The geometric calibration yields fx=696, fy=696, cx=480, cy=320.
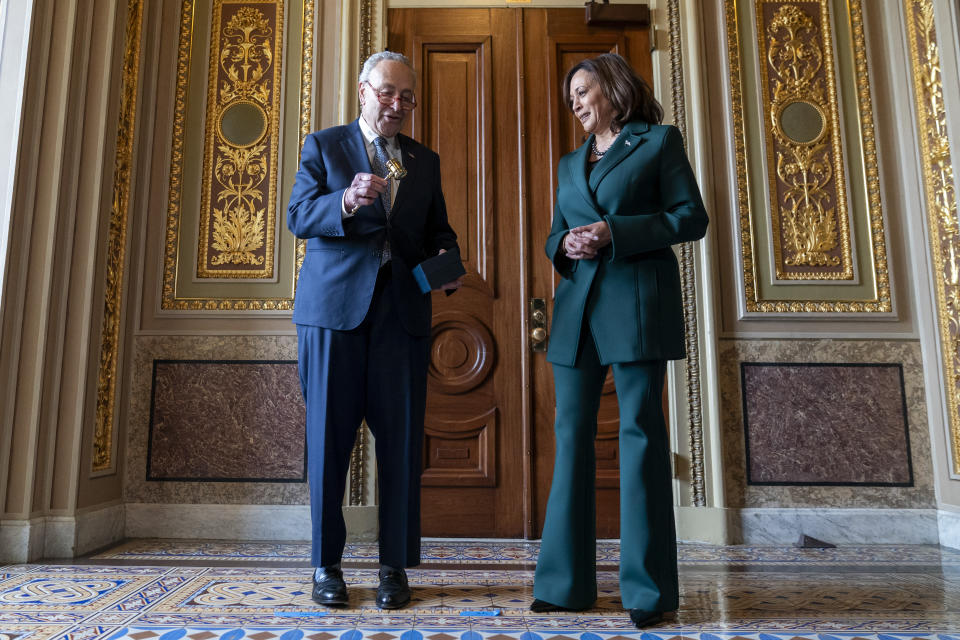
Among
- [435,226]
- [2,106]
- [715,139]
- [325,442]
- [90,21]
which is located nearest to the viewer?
[325,442]

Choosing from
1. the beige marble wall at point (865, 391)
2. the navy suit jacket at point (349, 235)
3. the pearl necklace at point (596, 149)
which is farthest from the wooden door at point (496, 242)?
the pearl necklace at point (596, 149)

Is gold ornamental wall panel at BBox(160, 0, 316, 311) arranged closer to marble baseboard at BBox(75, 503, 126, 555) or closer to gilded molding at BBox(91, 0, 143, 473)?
gilded molding at BBox(91, 0, 143, 473)

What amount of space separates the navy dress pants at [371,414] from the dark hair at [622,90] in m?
0.77

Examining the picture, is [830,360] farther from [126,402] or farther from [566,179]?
[126,402]

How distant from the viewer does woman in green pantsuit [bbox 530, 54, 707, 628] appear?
168 centimetres

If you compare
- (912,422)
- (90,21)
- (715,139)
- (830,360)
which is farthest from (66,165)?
(912,422)

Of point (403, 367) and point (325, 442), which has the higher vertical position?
point (403, 367)

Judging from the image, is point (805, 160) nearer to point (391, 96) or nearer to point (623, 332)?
point (623, 332)

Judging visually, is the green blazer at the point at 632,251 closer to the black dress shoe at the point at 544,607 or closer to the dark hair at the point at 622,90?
the dark hair at the point at 622,90

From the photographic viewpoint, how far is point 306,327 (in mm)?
1888

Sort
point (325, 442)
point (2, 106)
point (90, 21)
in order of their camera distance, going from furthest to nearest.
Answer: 1. point (90, 21)
2. point (2, 106)
3. point (325, 442)

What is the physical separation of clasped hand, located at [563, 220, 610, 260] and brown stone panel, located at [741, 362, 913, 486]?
149cm

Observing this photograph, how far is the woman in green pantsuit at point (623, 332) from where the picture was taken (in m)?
1.68

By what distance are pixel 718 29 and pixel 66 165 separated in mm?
2780
